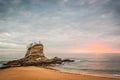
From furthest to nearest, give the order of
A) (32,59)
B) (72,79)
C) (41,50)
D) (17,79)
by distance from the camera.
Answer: (41,50) < (32,59) < (72,79) < (17,79)

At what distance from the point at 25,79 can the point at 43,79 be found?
2.37m

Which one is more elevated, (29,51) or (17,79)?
(29,51)

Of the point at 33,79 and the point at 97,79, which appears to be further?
the point at 97,79

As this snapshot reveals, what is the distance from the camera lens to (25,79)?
1772cm

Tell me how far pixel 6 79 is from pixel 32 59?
36.3 m

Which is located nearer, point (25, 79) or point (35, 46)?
point (25, 79)

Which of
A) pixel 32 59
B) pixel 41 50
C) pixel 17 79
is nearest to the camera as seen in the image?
pixel 17 79

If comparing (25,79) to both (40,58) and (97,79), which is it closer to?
(97,79)

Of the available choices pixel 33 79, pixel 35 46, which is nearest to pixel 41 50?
pixel 35 46

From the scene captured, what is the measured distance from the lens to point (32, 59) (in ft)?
176

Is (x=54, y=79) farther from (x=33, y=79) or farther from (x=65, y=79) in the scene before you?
(x=33, y=79)

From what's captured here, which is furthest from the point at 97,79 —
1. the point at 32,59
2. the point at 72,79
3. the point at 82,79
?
the point at 32,59

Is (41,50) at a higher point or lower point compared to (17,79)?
higher

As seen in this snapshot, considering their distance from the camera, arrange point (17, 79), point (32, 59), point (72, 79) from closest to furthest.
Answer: point (17, 79), point (72, 79), point (32, 59)
